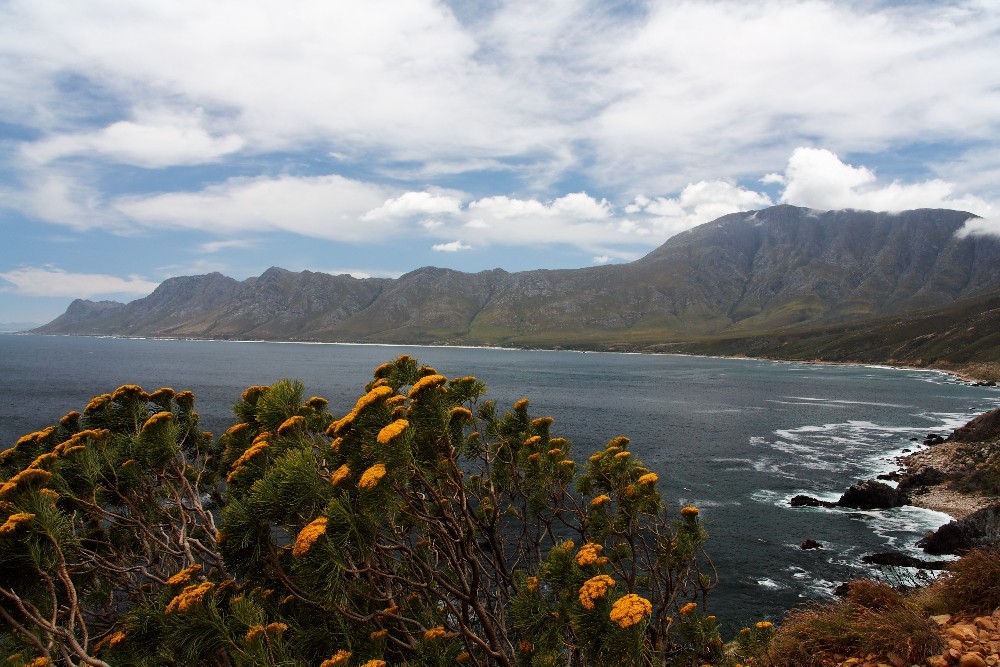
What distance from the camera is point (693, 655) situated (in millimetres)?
16094

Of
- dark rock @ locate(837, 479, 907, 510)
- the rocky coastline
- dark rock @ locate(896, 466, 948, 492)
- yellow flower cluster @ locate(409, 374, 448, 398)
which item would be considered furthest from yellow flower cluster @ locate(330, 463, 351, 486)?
dark rock @ locate(896, 466, 948, 492)

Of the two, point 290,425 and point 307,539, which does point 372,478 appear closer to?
point 307,539

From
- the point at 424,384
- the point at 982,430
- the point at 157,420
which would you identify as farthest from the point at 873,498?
the point at 157,420

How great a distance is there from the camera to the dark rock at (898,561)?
35.4m

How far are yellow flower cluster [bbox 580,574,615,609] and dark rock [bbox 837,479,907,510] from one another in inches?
2186

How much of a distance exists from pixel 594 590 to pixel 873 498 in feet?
187

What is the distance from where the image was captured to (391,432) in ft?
26.3

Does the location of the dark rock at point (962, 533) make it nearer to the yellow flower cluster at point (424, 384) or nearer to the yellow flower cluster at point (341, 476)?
the yellow flower cluster at point (424, 384)

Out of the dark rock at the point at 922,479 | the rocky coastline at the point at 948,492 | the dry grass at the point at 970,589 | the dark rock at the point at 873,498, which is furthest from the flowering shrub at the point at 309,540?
the dark rock at the point at 922,479

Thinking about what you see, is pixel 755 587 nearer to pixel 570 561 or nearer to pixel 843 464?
pixel 570 561

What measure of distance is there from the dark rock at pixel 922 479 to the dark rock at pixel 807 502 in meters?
9.61

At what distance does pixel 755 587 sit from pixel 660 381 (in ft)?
480

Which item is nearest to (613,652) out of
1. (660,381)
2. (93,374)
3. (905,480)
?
(905,480)

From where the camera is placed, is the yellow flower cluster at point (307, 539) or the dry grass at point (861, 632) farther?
the dry grass at point (861, 632)
